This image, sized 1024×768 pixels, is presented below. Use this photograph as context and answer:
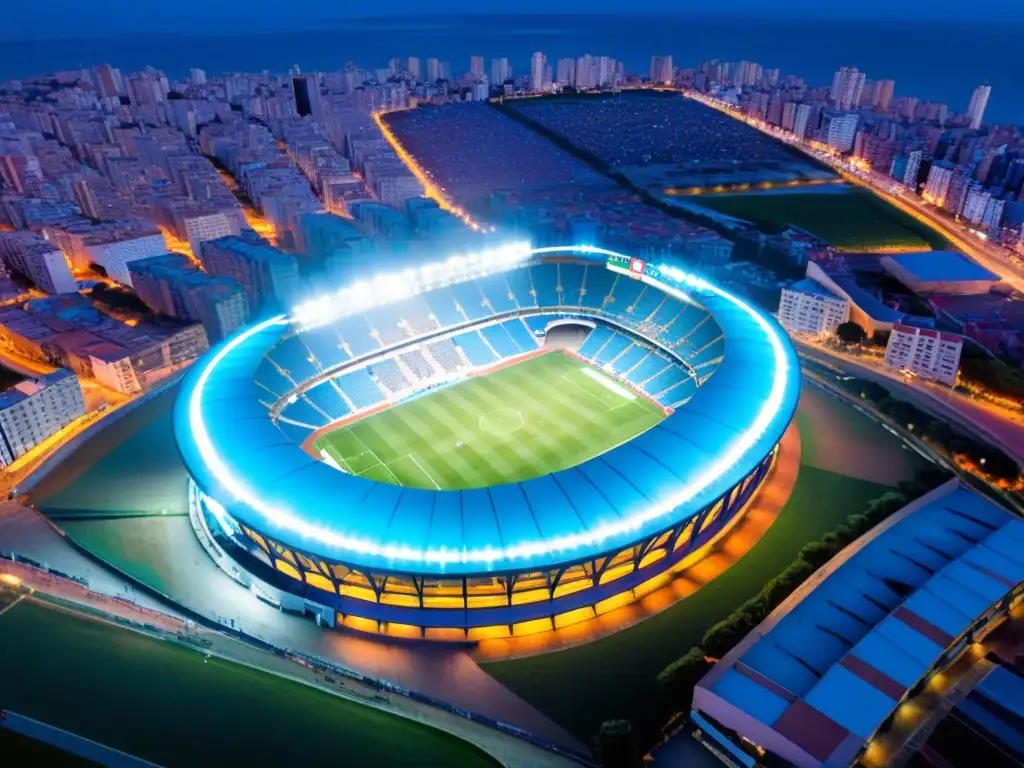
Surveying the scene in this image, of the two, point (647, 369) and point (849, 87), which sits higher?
point (849, 87)

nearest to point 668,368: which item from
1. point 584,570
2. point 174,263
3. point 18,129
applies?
point 584,570

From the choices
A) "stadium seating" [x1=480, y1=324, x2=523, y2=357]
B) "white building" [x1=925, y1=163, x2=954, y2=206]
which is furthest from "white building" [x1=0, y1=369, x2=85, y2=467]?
"white building" [x1=925, y1=163, x2=954, y2=206]

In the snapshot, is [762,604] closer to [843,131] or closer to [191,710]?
[191,710]

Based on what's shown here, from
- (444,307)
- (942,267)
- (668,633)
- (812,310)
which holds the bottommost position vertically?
(942,267)

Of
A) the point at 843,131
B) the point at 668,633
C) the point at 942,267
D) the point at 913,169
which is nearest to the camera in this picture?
the point at 668,633

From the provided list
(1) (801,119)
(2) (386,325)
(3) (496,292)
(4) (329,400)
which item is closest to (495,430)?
(4) (329,400)

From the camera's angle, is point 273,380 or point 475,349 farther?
point 475,349

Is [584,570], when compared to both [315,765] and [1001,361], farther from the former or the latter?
[1001,361]

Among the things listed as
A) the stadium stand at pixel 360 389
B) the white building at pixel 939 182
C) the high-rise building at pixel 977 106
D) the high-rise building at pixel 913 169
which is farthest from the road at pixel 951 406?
the high-rise building at pixel 977 106
